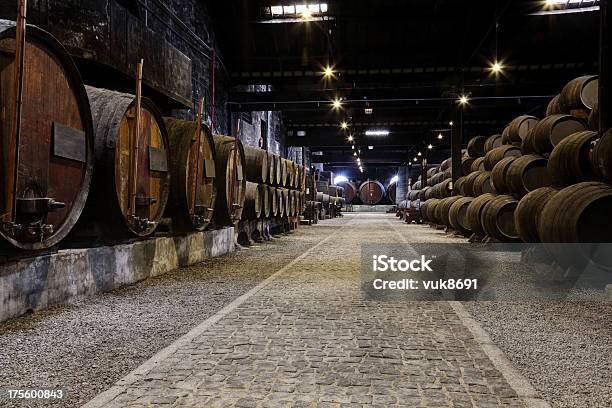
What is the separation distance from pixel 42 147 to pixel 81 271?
4.31 feet

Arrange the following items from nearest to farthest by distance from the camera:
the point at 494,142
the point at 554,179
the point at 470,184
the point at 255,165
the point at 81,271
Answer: the point at 81,271 < the point at 554,179 < the point at 255,165 < the point at 494,142 < the point at 470,184

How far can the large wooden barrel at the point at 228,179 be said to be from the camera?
28.3ft

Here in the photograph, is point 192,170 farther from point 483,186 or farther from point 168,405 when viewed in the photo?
point 483,186

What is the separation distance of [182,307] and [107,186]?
1.54 meters

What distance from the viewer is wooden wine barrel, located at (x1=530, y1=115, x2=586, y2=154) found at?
7.67m

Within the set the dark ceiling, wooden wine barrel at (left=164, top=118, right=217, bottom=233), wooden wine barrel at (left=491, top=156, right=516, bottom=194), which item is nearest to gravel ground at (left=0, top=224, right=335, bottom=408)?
wooden wine barrel at (left=164, top=118, right=217, bottom=233)

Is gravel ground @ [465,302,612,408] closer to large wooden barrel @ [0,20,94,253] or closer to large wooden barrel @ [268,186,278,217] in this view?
large wooden barrel @ [0,20,94,253]

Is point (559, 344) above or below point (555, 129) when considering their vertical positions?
below

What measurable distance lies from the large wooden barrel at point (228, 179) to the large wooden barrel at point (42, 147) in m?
3.91

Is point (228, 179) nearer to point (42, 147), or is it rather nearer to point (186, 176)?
point (186, 176)

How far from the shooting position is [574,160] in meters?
6.34

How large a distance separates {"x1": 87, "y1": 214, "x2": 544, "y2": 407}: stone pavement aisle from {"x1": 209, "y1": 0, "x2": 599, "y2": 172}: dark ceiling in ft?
37.6

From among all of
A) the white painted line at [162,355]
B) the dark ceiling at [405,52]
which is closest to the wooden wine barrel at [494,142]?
the dark ceiling at [405,52]

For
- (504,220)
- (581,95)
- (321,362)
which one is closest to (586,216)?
(581,95)
